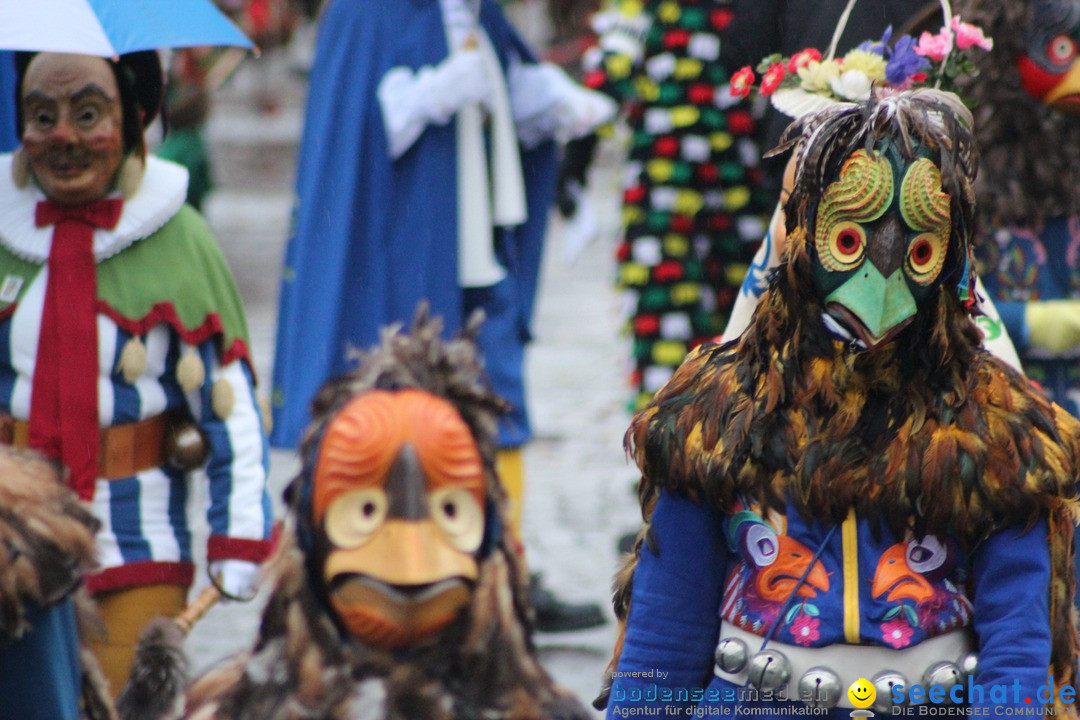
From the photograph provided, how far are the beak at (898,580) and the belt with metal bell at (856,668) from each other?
3.0 inches

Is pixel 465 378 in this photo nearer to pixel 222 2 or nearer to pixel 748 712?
pixel 748 712

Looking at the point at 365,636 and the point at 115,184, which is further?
the point at 115,184

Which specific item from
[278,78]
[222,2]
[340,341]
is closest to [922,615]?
[340,341]

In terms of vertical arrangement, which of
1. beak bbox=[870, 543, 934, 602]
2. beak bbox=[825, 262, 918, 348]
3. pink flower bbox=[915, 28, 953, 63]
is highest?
pink flower bbox=[915, 28, 953, 63]

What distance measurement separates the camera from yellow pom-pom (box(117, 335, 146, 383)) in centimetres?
372

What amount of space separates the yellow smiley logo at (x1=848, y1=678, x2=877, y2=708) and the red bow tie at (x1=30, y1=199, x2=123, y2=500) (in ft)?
6.14

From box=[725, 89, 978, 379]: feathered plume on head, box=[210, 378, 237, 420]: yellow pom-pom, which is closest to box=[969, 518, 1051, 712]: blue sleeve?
box=[725, 89, 978, 379]: feathered plume on head

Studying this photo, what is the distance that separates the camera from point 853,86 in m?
2.99

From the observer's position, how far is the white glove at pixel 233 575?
371 cm

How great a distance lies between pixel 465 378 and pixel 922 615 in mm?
910

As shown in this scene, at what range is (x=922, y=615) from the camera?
8.35 ft

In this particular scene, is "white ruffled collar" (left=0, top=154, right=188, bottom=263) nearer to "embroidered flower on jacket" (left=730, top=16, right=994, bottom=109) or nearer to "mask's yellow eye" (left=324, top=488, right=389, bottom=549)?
"embroidered flower on jacket" (left=730, top=16, right=994, bottom=109)

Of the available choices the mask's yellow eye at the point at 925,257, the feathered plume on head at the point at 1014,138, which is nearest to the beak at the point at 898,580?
the mask's yellow eye at the point at 925,257

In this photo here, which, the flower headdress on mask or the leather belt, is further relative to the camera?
the leather belt
